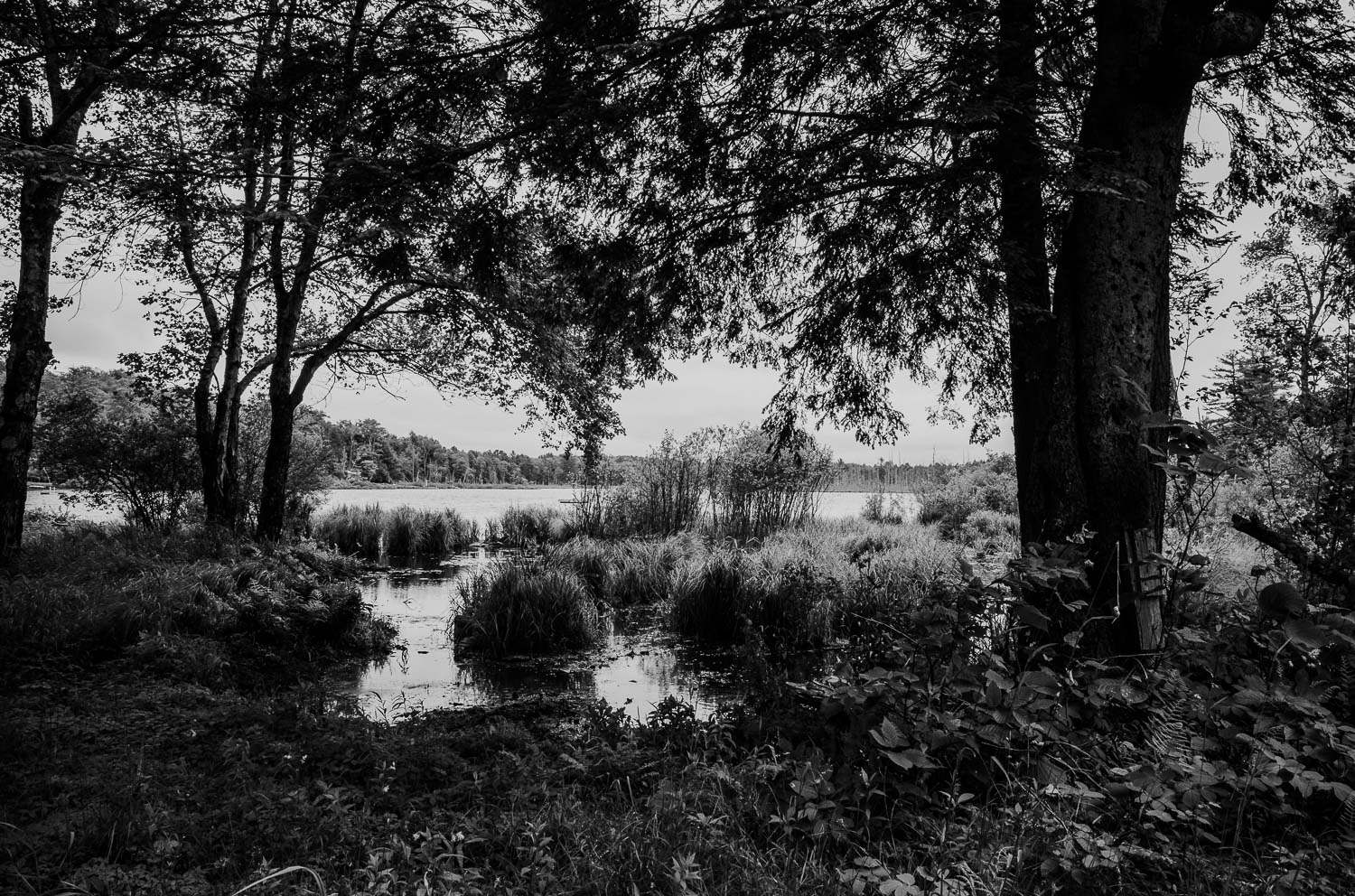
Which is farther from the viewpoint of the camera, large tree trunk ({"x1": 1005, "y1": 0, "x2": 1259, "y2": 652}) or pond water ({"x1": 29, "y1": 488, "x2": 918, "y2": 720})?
pond water ({"x1": 29, "y1": 488, "x2": 918, "y2": 720})

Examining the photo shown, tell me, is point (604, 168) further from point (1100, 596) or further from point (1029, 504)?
point (1100, 596)

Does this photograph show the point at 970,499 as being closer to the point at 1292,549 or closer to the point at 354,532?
the point at 354,532

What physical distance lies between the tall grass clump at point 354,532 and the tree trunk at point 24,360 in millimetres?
8991

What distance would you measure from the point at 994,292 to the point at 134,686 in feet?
19.7

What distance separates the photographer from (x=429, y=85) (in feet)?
13.5

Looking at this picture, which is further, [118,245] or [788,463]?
[788,463]

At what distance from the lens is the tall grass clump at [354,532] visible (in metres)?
16.6

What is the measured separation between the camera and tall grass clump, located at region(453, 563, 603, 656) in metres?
7.61

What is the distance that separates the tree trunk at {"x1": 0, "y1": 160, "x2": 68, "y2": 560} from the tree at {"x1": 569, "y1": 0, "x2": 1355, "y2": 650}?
22.5 ft

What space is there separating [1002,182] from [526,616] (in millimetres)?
6075

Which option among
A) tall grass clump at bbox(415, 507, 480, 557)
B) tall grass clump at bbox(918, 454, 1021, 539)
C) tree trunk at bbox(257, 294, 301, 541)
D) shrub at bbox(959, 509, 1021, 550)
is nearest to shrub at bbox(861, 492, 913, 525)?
tall grass clump at bbox(918, 454, 1021, 539)

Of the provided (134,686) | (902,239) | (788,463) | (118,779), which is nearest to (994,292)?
(902,239)

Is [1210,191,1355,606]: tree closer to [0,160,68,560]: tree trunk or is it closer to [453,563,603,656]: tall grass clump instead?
[453,563,603,656]: tall grass clump

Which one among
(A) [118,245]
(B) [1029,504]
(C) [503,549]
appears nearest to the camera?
(B) [1029,504]
